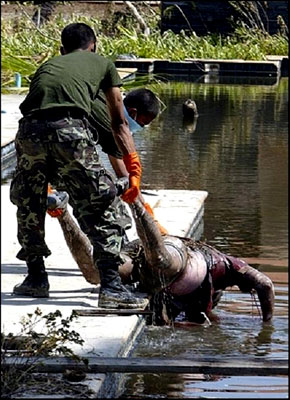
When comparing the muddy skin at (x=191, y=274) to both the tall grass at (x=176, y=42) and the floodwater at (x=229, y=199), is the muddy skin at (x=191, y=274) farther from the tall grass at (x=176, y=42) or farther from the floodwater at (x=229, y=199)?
the tall grass at (x=176, y=42)

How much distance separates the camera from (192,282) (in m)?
7.30

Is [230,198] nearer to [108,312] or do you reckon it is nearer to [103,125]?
[103,125]

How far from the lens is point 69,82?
6.61 meters

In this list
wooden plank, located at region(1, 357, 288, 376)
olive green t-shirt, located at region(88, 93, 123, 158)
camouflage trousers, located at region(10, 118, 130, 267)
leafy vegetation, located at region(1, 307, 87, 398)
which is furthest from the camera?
olive green t-shirt, located at region(88, 93, 123, 158)

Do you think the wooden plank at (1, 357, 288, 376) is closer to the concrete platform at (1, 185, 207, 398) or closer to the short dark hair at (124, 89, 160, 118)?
the concrete platform at (1, 185, 207, 398)

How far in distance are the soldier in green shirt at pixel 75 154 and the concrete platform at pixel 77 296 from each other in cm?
26

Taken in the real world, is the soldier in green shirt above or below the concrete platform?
above

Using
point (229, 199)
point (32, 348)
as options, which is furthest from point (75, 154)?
point (229, 199)

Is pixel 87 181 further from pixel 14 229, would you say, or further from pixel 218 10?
pixel 218 10

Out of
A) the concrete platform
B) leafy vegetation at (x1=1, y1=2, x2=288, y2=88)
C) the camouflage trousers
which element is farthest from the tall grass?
the camouflage trousers

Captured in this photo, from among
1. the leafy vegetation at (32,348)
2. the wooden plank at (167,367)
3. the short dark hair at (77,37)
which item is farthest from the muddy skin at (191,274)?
the wooden plank at (167,367)

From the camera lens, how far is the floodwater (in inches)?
244

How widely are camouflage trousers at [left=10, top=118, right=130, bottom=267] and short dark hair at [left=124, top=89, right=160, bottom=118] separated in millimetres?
915

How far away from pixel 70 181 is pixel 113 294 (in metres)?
0.66
